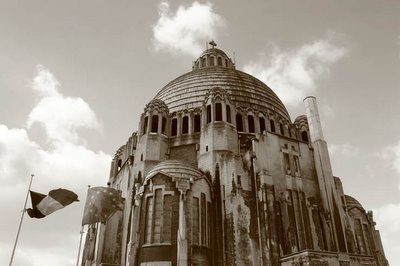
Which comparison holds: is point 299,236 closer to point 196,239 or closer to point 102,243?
point 196,239

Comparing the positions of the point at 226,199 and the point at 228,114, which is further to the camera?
the point at 228,114

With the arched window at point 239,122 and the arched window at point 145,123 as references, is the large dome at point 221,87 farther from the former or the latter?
the arched window at point 145,123

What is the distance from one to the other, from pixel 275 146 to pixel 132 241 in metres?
15.8

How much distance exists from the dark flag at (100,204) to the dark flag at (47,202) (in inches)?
172

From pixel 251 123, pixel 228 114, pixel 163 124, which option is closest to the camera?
pixel 228 114

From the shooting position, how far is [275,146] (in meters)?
35.4

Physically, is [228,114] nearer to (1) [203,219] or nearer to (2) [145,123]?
(2) [145,123]

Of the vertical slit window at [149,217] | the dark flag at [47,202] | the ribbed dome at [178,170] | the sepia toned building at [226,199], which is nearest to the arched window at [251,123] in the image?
the sepia toned building at [226,199]

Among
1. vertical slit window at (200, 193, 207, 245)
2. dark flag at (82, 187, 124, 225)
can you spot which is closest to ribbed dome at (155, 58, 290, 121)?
vertical slit window at (200, 193, 207, 245)

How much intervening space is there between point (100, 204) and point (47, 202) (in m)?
5.65

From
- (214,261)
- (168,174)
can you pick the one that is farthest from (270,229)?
(168,174)

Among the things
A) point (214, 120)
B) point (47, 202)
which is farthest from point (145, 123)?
point (47, 202)

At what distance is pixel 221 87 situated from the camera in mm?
46719

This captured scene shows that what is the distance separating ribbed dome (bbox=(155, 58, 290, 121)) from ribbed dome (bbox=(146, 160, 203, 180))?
14007 mm
